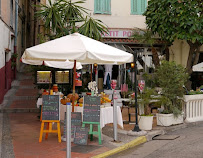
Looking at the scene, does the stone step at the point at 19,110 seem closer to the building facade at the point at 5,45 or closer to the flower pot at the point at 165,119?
the building facade at the point at 5,45

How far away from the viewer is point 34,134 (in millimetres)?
9711

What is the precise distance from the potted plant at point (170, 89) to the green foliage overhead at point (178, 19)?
6016 millimetres

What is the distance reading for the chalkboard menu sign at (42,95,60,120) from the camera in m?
8.41

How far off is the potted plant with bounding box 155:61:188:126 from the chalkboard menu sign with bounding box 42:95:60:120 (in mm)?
4046

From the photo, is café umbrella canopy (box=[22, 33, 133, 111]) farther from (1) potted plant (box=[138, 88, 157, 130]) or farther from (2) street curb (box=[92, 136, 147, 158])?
(1) potted plant (box=[138, 88, 157, 130])

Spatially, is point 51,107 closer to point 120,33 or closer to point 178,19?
point 178,19

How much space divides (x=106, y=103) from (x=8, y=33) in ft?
33.8

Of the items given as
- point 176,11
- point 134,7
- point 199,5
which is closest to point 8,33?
point 134,7

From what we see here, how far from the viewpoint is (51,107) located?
27.6 ft

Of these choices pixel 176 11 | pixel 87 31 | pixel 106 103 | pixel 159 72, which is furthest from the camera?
pixel 176 11

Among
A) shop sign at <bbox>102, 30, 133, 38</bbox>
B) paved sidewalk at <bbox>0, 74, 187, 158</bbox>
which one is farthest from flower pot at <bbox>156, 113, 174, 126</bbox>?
shop sign at <bbox>102, 30, 133, 38</bbox>

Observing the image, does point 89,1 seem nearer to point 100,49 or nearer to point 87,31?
point 87,31

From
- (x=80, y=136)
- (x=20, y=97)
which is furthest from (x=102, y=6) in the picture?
(x=80, y=136)

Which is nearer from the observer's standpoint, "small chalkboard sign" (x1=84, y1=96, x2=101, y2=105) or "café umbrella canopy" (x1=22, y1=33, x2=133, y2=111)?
"café umbrella canopy" (x1=22, y1=33, x2=133, y2=111)
